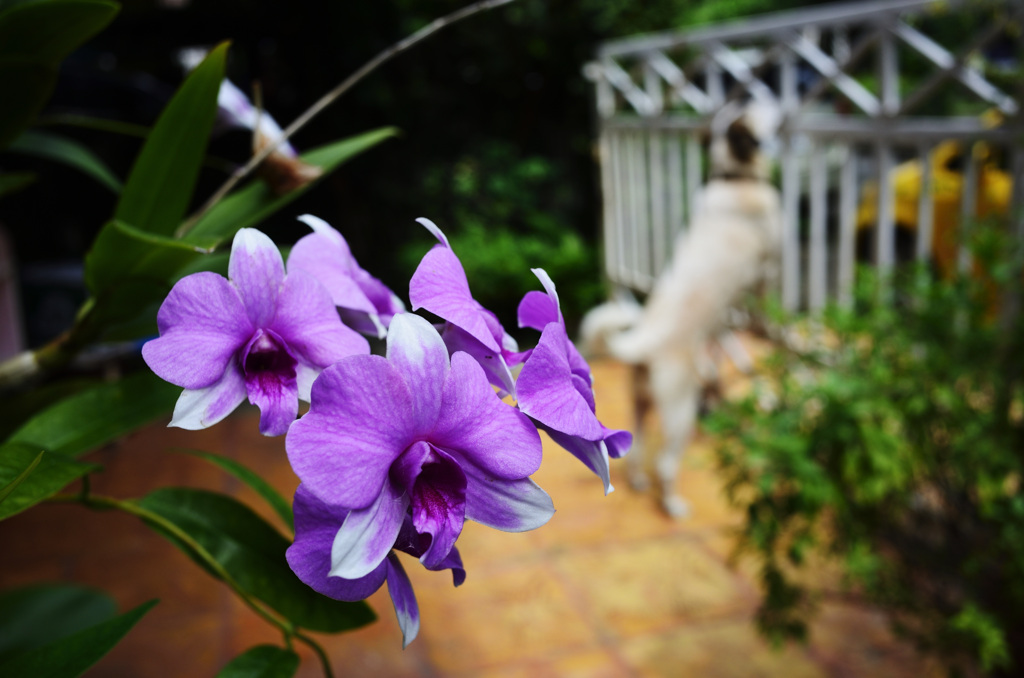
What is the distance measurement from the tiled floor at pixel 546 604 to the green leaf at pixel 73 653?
1.52 metres

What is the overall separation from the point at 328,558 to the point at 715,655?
6.34ft

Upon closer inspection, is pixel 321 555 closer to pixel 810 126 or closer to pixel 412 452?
pixel 412 452

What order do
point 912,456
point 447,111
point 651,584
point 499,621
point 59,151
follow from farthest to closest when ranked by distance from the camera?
point 447,111
point 651,584
point 499,621
point 912,456
point 59,151

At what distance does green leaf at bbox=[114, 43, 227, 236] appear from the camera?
0.55 meters

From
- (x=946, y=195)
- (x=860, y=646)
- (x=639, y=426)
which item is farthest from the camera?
(x=946, y=195)

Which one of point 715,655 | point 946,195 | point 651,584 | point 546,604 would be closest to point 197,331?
point 715,655

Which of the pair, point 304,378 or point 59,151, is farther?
point 59,151

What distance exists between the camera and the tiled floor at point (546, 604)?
2.00m

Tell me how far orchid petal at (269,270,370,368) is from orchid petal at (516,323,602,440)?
0.09m

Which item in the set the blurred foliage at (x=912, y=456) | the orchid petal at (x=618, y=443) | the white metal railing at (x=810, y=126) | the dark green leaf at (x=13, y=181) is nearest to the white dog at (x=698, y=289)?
the white metal railing at (x=810, y=126)

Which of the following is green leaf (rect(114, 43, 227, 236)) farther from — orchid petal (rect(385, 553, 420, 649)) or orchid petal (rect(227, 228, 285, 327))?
orchid petal (rect(385, 553, 420, 649))

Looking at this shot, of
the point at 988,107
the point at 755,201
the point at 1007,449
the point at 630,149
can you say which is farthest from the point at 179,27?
the point at 1007,449

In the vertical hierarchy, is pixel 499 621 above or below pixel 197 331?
below

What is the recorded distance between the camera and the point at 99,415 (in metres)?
0.59
